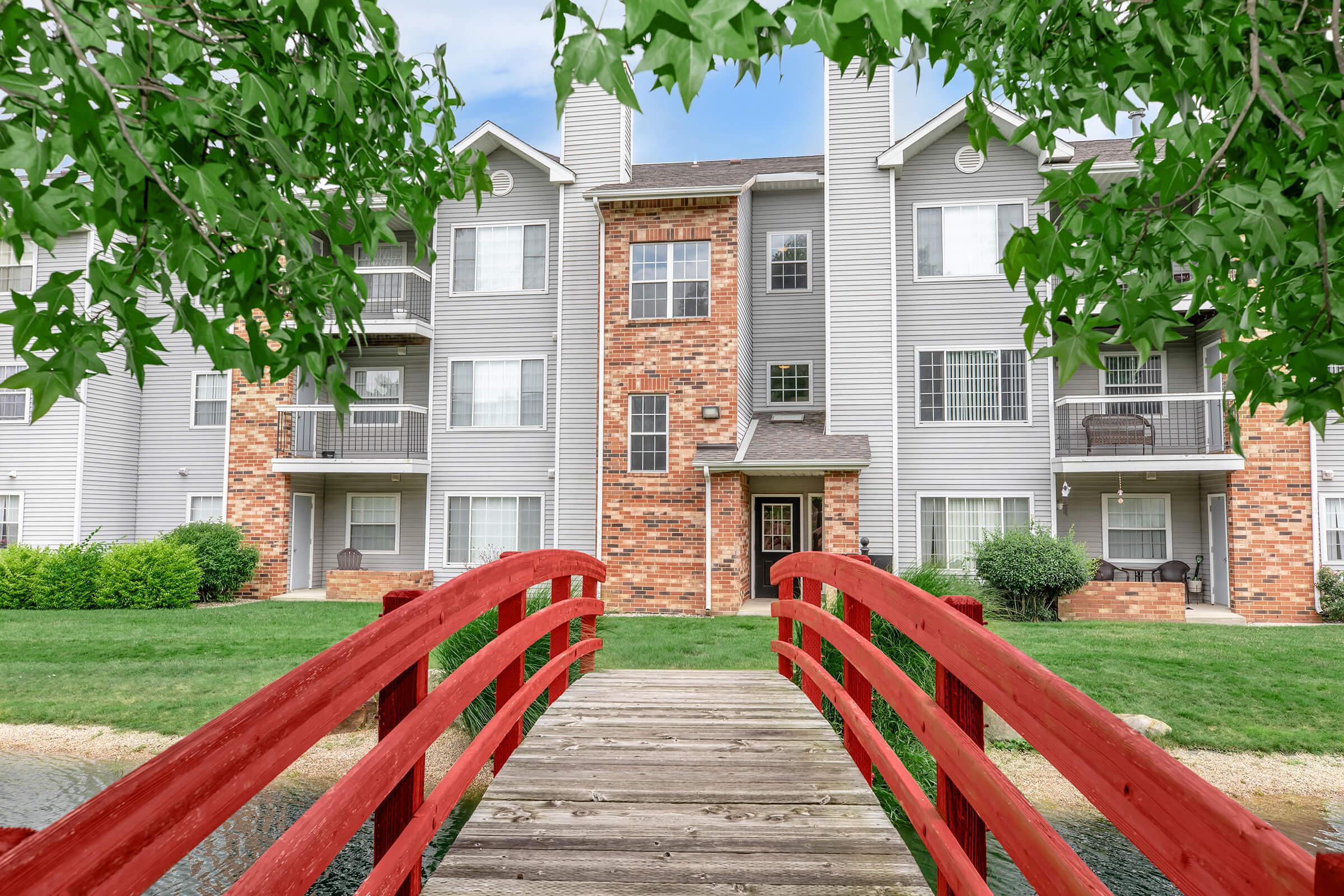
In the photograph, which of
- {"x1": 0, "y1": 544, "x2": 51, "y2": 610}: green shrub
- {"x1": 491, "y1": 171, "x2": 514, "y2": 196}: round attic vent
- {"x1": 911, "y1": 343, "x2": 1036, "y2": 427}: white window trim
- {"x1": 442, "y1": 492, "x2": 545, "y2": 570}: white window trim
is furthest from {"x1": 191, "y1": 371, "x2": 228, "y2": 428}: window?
{"x1": 911, "y1": 343, "x2": 1036, "y2": 427}: white window trim

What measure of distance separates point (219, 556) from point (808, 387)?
1390 centimetres

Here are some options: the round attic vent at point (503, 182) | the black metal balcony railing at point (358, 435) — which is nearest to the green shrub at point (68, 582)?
the black metal balcony railing at point (358, 435)

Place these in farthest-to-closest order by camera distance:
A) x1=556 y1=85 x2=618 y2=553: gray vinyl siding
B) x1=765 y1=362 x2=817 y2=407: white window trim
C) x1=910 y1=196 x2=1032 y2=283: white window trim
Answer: x1=765 y1=362 x2=817 y2=407: white window trim
x1=556 y1=85 x2=618 y2=553: gray vinyl siding
x1=910 y1=196 x2=1032 y2=283: white window trim

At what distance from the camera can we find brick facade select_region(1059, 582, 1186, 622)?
14.9 m

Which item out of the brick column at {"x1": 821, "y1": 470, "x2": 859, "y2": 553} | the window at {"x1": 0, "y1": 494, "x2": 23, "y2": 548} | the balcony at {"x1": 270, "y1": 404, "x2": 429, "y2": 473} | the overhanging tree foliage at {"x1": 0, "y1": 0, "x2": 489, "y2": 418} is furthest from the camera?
the window at {"x1": 0, "y1": 494, "x2": 23, "y2": 548}

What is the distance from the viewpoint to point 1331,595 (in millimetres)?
15195

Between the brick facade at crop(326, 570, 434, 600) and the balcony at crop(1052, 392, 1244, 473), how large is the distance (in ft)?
46.0

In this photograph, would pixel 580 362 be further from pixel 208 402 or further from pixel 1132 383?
pixel 1132 383

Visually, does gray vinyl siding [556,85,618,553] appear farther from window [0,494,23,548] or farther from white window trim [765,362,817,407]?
window [0,494,23,548]

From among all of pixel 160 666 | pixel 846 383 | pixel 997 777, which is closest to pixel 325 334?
pixel 997 777

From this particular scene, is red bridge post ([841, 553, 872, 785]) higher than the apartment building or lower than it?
lower

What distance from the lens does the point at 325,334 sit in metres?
2.95

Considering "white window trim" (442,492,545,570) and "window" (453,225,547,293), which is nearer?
"white window trim" (442,492,545,570)

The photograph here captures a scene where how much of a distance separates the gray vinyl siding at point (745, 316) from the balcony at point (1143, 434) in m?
6.45
